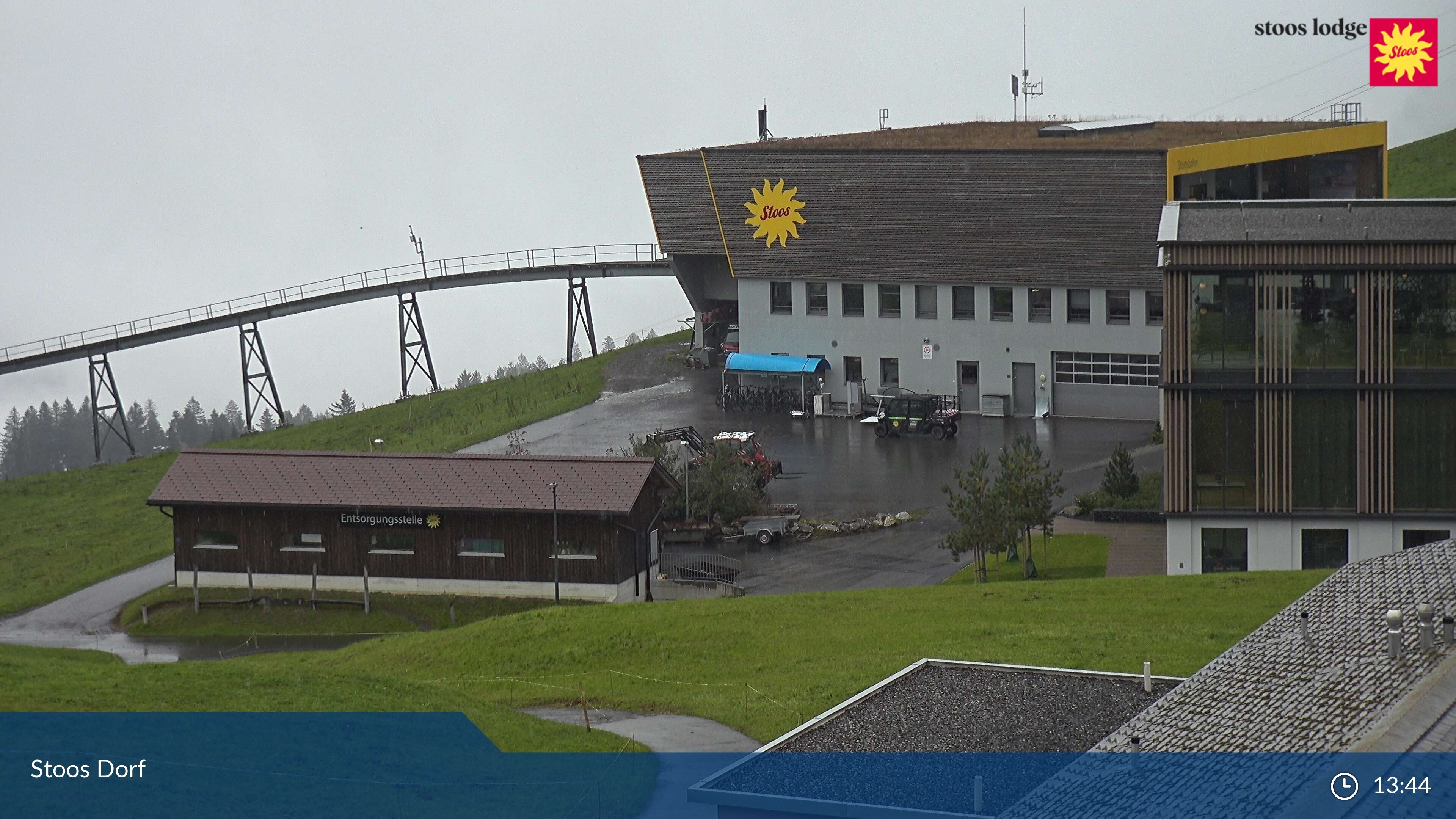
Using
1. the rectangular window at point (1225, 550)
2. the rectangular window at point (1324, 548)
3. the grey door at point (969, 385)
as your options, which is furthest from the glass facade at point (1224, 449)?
the grey door at point (969, 385)

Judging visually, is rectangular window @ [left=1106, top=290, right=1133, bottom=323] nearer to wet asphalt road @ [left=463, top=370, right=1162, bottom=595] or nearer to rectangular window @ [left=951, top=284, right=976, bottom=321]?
wet asphalt road @ [left=463, top=370, right=1162, bottom=595]

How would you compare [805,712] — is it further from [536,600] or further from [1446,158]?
[1446,158]

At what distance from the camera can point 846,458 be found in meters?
47.6

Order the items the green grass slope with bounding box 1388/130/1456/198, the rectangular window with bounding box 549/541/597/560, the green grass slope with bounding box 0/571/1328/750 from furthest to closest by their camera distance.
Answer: the green grass slope with bounding box 1388/130/1456/198
the rectangular window with bounding box 549/541/597/560
the green grass slope with bounding box 0/571/1328/750

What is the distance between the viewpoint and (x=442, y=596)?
36.9 m

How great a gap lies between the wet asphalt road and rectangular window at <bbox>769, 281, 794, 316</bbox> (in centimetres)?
383

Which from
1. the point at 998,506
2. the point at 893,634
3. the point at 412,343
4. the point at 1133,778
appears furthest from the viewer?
the point at 412,343

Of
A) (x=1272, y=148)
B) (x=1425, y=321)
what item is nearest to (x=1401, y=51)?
(x=1272, y=148)

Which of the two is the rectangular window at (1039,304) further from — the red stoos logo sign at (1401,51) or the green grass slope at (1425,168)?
the green grass slope at (1425,168)

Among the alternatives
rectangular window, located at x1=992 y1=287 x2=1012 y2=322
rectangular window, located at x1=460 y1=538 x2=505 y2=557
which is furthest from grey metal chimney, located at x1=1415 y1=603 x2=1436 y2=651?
rectangular window, located at x1=992 y1=287 x2=1012 y2=322

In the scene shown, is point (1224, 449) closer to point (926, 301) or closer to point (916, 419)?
point (916, 419)

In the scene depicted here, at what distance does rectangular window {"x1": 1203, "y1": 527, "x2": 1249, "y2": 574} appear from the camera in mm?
32125

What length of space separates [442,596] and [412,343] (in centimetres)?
3021

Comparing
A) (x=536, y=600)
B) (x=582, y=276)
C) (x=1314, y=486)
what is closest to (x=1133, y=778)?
(x=1314, y=486)
